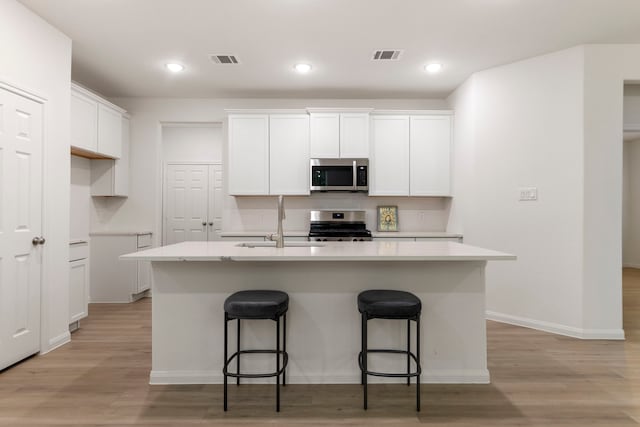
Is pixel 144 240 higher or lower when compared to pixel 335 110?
lower

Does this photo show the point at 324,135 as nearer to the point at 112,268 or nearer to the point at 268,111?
the point at 268,111

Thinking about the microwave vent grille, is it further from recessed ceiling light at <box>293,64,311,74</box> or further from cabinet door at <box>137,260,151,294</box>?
cabinet door at <box>137,260,151,294</box>

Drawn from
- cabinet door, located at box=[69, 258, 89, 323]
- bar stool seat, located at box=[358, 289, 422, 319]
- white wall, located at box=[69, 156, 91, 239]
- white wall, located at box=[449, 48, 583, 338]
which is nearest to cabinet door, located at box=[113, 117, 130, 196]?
white wall, located at box=[69, 156, 91, 239]

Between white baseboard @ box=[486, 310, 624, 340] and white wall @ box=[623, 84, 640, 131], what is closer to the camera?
white baseboard @ box=[486, 310, 624, 340]

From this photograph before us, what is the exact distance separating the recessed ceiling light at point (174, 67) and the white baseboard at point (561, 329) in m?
4.17

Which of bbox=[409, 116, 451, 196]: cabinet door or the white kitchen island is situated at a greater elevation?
bbox=[409, 116, 451, 196]: cabinet door

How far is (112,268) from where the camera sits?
14.3 ft

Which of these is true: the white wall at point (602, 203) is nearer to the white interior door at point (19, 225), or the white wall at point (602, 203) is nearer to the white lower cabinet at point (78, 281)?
the white interior door at point (19, 225)

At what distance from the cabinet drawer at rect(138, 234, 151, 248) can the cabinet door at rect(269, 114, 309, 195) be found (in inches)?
67.0

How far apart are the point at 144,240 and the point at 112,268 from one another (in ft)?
1.57

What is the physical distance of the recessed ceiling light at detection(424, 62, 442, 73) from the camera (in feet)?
12.2

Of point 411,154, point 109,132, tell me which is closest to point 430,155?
point 411,154

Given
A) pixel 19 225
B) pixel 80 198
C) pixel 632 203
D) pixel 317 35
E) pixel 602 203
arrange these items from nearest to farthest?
1. pixel 19 225
2. pixel 317 35
3. pixel 602 203
4. pixel 80 198
5. pixel 632 203

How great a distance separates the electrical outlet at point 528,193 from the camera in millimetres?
3486
